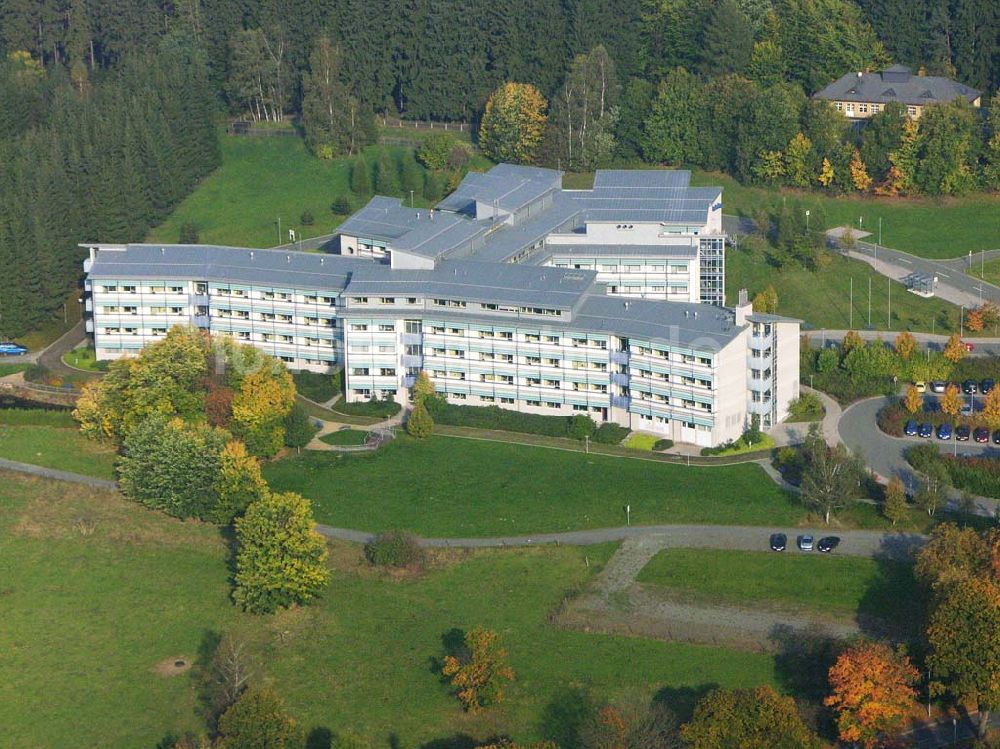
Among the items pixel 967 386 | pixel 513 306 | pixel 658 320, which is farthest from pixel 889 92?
pixel 513 306

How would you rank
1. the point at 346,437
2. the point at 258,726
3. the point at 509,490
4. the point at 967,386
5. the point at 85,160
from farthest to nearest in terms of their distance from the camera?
1. the point at 85,160
2. the point at 967,386
3. the point at 346,437
4. the point at 509,490
5. the point at 258,726

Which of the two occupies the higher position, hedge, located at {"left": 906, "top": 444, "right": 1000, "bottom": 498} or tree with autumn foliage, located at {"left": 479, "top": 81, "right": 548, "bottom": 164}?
tree with autumn foliage, located at {"left": 479, "top": 81, "right": 548, "bottom": 164}

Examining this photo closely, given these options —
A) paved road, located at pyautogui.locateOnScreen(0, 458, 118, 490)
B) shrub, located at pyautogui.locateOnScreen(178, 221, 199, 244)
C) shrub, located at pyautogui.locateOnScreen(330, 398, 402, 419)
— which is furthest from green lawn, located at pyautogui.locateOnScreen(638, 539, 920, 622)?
shrub, located at pyautogui.locateOnScreen(178, 221, 199, 244)

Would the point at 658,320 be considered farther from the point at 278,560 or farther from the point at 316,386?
the point at 278,560

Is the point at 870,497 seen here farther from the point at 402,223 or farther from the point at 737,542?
the point at 402,223

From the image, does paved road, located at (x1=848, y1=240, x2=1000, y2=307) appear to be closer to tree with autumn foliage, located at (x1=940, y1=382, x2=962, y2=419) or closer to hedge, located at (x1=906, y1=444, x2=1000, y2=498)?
tree with autumn foliage, located at (x1=940, y1=382, x2=962, y2=419)

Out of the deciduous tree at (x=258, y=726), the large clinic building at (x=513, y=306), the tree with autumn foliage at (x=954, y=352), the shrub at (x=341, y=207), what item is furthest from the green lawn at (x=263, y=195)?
the deciduous tree at (x=258, y=726)

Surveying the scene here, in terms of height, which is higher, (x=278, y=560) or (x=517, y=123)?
(x=517, y=123)
